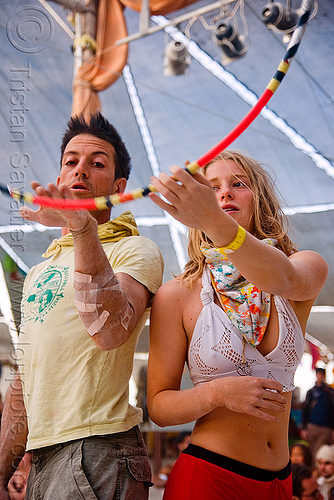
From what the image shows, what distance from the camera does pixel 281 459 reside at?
132cm

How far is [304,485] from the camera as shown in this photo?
345 centimetres

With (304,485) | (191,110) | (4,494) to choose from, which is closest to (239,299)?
(4,494)

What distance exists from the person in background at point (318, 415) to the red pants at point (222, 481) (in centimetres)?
321

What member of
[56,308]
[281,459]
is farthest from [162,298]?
[281,459]

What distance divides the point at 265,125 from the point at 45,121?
7.60ft

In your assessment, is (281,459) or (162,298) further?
(162,298)

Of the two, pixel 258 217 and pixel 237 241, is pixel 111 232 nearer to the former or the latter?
pixel 258 217

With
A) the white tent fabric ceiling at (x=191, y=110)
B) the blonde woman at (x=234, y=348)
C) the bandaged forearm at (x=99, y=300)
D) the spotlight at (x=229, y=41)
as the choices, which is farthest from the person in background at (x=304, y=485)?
the spotlight at (x=229, y=41)

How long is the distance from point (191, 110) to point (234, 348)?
474 cm

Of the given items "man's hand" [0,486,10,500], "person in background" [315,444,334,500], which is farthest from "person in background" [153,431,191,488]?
"man's hand" [0,486,10,500]

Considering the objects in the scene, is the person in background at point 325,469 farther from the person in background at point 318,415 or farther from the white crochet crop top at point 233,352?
the white crochet crop top at point 233,352

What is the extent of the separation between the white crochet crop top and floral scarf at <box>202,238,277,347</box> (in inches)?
1.0

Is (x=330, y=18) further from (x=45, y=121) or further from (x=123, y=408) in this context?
(x=123, y=408)

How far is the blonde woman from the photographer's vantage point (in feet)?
3.86
